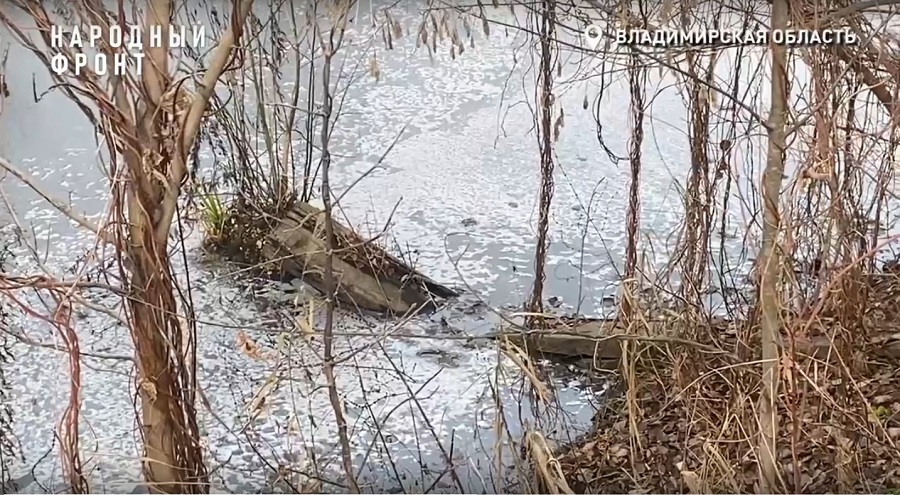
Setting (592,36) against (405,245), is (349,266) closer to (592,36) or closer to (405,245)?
(405,245)

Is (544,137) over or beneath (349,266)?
over

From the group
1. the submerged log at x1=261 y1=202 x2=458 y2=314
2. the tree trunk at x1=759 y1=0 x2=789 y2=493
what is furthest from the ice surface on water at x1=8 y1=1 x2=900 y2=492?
the tree trunk at x1=759 y1=0 x2=789 y2=493

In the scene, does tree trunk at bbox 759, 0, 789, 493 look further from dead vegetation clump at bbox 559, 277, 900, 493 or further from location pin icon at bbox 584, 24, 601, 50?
location pin icon at bbox 584, 24, 601, 50

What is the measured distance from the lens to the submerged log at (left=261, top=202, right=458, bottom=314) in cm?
158

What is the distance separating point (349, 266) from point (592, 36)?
62 centimetres

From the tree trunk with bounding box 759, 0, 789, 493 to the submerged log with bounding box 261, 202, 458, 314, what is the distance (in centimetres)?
69

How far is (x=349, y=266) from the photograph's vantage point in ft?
5.52

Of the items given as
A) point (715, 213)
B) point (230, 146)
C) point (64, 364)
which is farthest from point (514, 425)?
point (230, 146)

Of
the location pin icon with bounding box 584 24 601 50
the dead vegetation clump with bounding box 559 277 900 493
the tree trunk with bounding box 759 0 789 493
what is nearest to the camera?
the tree trunk with bounding box 759 0 789 493

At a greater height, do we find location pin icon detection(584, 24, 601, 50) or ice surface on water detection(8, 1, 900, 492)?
location pin icon detection(584, 24, 601, 50)

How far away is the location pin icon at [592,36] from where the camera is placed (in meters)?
1.36

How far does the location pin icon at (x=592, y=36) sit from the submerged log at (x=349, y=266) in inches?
19.7

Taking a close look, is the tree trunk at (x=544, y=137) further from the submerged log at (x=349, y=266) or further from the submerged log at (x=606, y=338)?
the submerged log at (x=349, y=266)

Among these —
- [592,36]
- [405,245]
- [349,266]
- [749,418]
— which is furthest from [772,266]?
[405,245]
